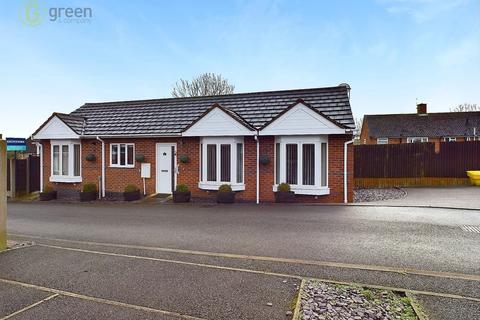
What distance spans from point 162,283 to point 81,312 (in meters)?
1.08

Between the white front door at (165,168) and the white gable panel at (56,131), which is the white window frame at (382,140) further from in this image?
the white gable panel at (56,131)

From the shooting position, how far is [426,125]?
37812 millimetres

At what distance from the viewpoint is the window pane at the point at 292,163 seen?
13.0m

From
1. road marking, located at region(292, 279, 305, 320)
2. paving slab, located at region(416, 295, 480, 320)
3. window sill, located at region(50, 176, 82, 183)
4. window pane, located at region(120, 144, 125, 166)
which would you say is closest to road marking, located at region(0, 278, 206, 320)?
road marking, located at region(292, 279, 305, 320)

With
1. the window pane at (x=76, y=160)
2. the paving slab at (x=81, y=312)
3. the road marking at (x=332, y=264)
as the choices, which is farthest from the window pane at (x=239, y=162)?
the paving slab at (x=81, y=312)

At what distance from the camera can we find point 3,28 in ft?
36.0

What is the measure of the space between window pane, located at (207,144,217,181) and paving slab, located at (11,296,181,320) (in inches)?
401

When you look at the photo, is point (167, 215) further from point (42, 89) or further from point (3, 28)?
point (42, 89)

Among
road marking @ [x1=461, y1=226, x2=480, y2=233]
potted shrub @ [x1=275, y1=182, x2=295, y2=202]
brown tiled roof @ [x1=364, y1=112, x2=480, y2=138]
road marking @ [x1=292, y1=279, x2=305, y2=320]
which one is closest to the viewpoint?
road marking @ [x1=292, y1=279, x2=305, y2=320]

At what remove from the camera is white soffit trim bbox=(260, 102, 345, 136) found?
40.2ft

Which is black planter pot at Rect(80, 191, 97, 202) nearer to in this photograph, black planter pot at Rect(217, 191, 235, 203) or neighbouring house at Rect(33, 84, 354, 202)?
neighbouring house at Rect(33, 84, 354, 202)

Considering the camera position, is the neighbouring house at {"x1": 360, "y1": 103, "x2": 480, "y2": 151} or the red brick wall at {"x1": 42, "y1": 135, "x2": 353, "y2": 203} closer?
the red brick wall at {"x1": 42, "y1": 135, "x2": 353, "y2": 203}

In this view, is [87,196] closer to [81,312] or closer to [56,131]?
[56,131]

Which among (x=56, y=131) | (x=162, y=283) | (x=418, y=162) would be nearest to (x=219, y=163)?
(x=56, y=131)
